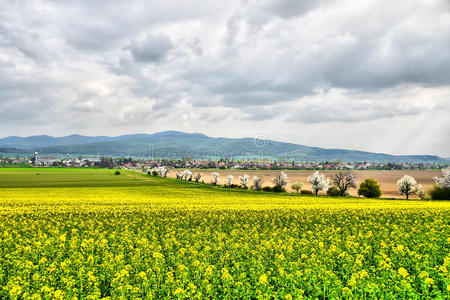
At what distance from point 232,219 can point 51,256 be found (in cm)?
1808

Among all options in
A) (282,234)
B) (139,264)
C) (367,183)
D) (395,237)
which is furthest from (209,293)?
(367,183)

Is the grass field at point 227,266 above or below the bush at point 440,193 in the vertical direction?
above

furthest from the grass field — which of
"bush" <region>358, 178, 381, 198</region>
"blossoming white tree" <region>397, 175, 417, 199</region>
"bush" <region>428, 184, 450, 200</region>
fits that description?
"blossoming white tree" <region>397, 175, 417, 199</region>

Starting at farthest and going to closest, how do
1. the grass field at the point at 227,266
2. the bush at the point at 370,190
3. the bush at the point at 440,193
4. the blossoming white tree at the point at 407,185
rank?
the blossoming white tree at the point at 407,185, the bush at the point at 370,190, the bush at the point at 440,193, the grass field at the point at 227,266

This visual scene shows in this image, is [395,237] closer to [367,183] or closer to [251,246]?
[251,246]

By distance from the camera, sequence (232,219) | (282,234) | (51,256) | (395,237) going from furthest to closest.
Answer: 1. (232,219)
2. (282,234)
3. (395,237)
4. (51,256)

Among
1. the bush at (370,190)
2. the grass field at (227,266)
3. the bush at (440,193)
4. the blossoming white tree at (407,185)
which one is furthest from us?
the blossoming white tree at (407,185)

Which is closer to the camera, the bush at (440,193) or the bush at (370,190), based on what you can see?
the bush at (440,193)

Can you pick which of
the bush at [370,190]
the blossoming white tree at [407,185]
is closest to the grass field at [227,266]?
the bush at [370,190]

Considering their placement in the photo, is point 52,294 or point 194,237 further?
point 194,237

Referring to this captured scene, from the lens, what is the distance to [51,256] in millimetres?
17422

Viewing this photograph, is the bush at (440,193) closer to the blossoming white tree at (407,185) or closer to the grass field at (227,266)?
the blossoming white tree at (407,185)

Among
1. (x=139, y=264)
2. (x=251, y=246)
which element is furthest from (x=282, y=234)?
(x=139, y=264)

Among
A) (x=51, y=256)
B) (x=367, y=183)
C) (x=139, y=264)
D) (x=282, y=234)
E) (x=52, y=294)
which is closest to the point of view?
(x=52, y=294)
